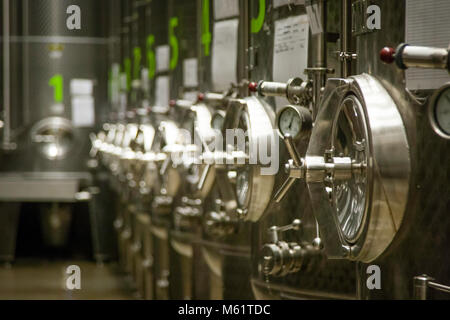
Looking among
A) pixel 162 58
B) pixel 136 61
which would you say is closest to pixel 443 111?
pixel 162 58

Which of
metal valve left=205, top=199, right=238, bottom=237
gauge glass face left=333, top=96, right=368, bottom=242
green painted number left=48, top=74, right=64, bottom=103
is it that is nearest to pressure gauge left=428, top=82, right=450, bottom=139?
gauge glass face left=333, top=96, right=368, bottom=242

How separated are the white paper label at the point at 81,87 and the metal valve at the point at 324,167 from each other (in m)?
3.09

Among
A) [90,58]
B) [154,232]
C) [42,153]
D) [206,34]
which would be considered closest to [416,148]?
[206,34]

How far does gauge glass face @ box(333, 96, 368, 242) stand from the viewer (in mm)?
1456

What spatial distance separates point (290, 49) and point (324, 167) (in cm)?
55

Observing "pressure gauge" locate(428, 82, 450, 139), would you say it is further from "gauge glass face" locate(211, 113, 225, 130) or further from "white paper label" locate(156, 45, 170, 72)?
"white paper label" locate(156, 45, 170, 72)

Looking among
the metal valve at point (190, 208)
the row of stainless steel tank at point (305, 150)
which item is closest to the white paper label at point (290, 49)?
the row of stainless steel tank at point (305, 150)

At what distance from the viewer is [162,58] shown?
386 cm

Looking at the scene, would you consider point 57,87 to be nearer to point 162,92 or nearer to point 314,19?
point 162,92

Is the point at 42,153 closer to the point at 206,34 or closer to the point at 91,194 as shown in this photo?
the point at 91,194

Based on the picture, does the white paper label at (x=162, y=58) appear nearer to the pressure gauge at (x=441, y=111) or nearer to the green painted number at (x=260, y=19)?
the green painted number at (x=260, y=19)

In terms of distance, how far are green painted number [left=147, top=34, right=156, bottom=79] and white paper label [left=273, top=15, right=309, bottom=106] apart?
2.05m

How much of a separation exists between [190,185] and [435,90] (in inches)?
71.4

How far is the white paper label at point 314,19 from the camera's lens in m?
1.84
